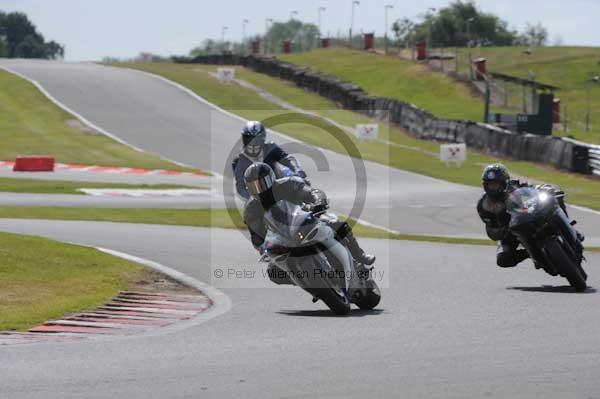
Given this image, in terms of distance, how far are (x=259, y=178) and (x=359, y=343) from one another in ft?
8.38

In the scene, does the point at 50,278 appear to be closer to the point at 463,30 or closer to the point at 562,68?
the point at 562,68

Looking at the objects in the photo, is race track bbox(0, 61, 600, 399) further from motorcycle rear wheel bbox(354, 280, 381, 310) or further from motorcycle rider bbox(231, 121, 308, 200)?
motorcycle rider bbox(231, 121, 308, 200)

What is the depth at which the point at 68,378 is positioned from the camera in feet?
26.8

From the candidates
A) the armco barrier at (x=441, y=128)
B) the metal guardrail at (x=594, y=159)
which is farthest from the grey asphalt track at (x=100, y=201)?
the armco barrier at (x=441, y=128)

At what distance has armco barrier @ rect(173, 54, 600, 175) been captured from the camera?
136ft

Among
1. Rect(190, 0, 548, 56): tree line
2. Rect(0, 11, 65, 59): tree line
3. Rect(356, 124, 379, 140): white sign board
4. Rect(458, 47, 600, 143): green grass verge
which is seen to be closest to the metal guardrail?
Rect(356, 124, 379, 140): white sign board

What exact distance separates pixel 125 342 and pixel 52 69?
64625 mm

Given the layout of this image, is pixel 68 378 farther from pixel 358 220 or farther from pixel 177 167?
pixel 177 167

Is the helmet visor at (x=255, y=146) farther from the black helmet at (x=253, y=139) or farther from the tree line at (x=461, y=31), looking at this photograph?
the tree line at (x=461, y=31)

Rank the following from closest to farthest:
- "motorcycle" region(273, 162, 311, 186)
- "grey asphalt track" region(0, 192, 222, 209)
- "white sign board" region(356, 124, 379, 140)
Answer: "motorcycle" region(273, 162, 311, 186)
"grey asphalt track" region(0, 192, 222, 209)
"white sign board" region(356, 124, 379, 140)

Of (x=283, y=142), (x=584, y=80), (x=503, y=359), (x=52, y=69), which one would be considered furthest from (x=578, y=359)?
(x=584, y=80)

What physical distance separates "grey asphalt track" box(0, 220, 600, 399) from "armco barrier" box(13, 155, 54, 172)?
26759mm

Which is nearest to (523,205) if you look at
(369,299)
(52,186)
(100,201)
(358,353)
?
(369,299)

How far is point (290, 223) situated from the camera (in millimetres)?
11844
